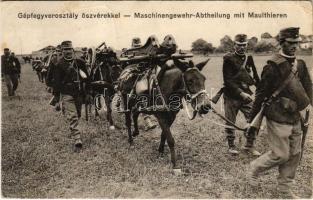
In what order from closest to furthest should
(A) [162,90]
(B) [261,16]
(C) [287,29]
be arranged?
(C) [287,29] → (A) [162,90] → (B) [261,16]

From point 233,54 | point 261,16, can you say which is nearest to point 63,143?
point 233,54

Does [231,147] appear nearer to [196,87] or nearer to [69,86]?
[196,87]

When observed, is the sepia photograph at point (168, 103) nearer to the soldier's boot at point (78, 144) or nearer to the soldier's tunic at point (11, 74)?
the soldier's boot at point (78, 144)

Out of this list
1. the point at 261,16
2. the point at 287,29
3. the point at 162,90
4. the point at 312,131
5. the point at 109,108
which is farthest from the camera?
the point at 109,108

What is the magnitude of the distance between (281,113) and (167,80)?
6.10 feet

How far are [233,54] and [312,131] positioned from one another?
2.20 meters

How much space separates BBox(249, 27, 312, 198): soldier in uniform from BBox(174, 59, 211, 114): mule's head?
758 millimetres

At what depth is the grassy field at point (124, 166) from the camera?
19.3 feet

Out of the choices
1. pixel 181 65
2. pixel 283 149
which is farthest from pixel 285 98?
pixel 181 65

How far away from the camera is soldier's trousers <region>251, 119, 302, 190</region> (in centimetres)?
511

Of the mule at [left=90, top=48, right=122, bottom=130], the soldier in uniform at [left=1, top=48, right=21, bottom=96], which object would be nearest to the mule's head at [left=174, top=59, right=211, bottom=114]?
the mule at [left=90, top=48, right=122, bottom=130]

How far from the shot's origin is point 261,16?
6.80 m

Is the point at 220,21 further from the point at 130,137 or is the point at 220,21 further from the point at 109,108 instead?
the point at 109,108

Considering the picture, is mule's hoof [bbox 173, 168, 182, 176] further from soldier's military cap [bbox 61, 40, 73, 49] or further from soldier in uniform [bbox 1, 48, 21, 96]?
soldier in uniform [bbox 1, 48, 21, 96]
